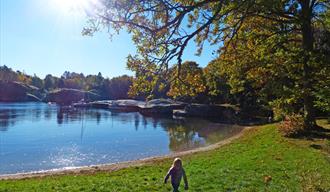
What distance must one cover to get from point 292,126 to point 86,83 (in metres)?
147

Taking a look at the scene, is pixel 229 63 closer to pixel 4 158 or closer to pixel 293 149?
pixel 293 149

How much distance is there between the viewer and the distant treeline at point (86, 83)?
454 feet

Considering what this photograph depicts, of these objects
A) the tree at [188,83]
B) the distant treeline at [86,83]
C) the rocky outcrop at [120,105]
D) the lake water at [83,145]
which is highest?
the distant treeline at [86,83]

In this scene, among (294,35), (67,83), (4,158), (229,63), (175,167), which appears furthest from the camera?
(67,83)

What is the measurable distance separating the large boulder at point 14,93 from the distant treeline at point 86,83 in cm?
1204

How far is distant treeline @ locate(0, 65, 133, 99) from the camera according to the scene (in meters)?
138

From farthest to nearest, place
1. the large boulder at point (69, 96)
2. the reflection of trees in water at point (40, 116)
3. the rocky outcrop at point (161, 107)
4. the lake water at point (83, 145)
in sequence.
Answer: the large boulder at point (69, 96), the rocky outcrop at point (161, 107), the reflection of trees in water at point (40, 116), the lake water at point (83, 145)

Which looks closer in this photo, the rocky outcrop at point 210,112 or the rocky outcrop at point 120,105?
the rocky outcrop at point 210,112

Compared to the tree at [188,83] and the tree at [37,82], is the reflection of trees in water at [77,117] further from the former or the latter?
the tree at [37,82]

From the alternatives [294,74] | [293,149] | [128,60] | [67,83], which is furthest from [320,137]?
[67,83]

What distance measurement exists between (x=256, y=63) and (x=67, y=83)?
158 metres

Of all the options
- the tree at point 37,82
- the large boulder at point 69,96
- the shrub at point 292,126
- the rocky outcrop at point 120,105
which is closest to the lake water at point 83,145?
the shrub at point 292,126

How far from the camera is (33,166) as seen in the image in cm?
2583

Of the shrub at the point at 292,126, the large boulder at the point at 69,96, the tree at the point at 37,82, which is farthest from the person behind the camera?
the tree at the point at 37,82
